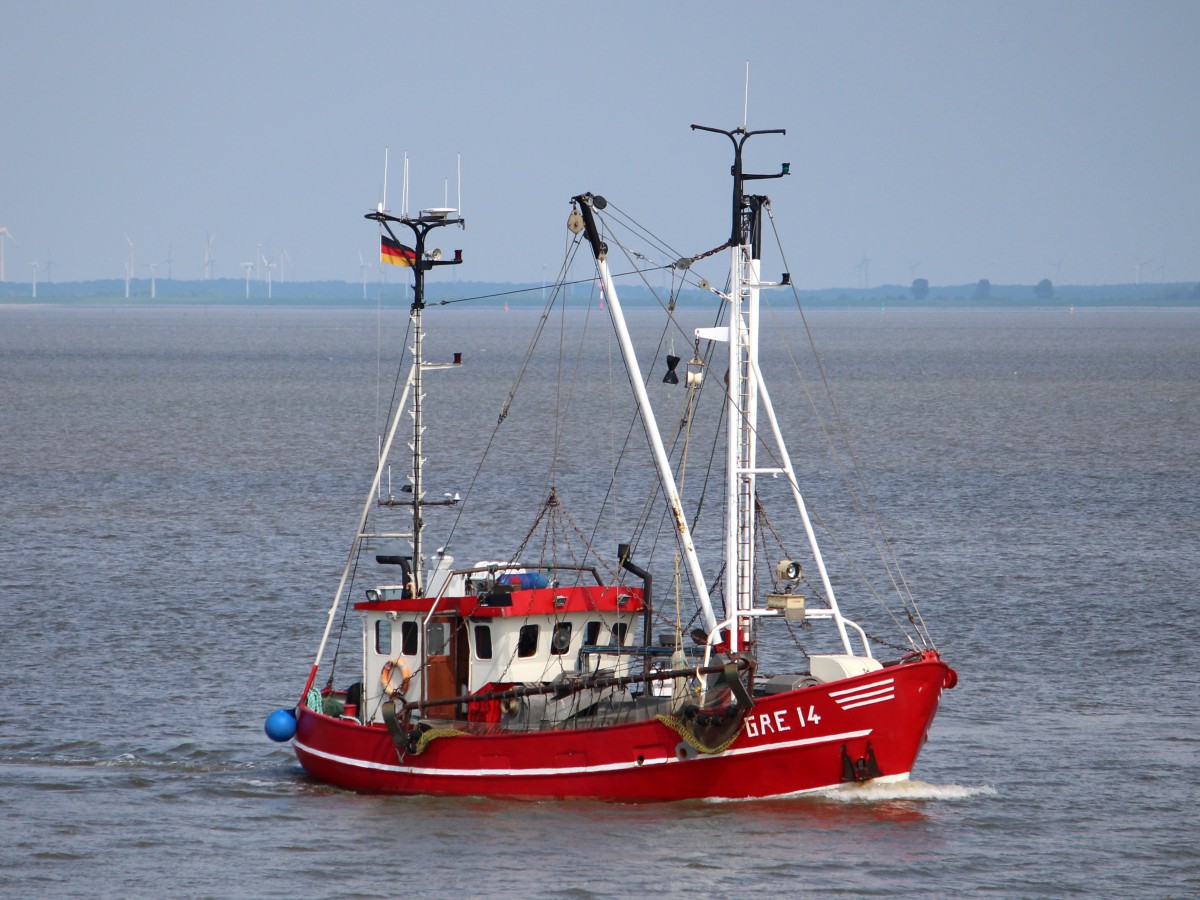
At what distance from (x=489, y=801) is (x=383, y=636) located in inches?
159

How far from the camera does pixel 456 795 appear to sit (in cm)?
3250

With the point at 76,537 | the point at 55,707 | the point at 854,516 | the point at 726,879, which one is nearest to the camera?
the point at 726,879

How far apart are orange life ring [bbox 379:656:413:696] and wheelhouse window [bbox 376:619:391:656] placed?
36 cm

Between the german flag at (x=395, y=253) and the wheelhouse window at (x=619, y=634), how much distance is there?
767 centimetres

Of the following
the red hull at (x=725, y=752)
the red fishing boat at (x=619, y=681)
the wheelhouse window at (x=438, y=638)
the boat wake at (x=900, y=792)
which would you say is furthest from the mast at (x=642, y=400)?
the wheelhouse window at (x=438, y=638)

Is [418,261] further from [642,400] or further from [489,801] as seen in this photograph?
[489,801]

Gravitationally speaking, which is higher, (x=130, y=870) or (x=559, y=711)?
(x=559, y=711)

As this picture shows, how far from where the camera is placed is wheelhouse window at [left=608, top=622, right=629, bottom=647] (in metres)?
34.2

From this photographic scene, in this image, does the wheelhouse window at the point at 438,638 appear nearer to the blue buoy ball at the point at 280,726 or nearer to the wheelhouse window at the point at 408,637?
the wheelhouse window at the point at 408,637

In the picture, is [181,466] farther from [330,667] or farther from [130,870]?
[130,870]

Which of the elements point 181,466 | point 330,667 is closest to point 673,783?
point 330,667

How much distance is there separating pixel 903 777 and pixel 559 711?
6020 millimetres

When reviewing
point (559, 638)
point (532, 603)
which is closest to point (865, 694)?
→ point (559, 638)

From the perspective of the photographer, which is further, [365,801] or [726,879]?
[365,801]
